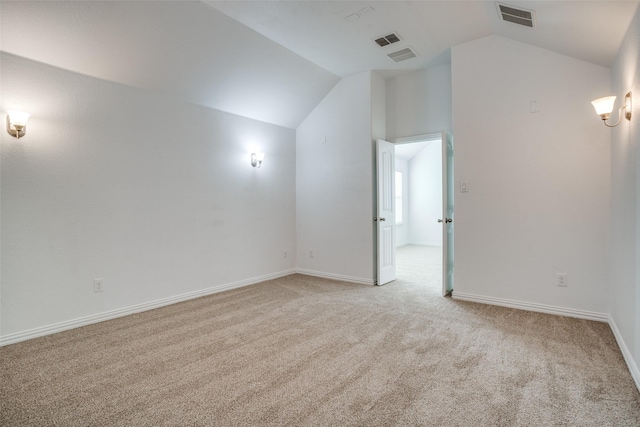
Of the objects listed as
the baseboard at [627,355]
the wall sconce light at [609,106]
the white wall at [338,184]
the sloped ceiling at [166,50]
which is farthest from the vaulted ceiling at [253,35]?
the baseboard at [627,355]

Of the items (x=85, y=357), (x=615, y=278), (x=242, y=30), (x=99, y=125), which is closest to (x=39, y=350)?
(x=85, y=357)

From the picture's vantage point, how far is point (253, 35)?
3496 mm

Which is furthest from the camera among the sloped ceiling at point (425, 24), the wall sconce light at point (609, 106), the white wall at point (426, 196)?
the white wall at point (426, 196)

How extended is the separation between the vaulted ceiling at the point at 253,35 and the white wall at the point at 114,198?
25 cm

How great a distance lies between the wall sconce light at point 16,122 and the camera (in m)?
2.62

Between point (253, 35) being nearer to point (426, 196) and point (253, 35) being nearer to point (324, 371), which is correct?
point (324, 371)

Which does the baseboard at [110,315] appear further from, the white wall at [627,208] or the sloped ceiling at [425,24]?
the white wall at [627,208]

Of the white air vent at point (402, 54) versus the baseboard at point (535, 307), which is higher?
the white air vent at point (402, 54)

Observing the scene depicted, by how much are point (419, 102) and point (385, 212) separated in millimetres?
1595

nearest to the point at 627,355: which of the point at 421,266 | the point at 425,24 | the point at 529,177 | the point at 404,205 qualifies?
the point at 529,177

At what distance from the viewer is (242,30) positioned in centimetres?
338

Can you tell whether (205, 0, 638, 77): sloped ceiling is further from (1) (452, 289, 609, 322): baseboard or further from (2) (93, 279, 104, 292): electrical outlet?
(2) (93, 279, 104, 292): electrical outlet

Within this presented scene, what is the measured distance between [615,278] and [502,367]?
148 centimetres

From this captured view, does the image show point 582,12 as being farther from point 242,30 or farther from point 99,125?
point 99,125
